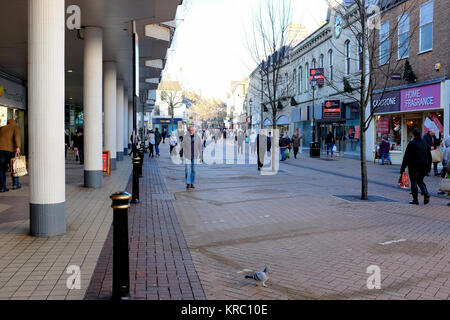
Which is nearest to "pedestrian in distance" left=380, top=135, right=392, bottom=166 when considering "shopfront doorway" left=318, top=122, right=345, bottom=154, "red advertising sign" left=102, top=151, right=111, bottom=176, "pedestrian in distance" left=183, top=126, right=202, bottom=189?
"shopfront doorway" left=318, top=122, right=345, bottom=154

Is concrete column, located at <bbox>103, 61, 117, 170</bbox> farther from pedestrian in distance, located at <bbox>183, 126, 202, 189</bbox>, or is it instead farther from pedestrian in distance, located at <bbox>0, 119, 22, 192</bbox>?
pedestrian in distance, located at <bbox>0, 119, 22, 192</bbox>

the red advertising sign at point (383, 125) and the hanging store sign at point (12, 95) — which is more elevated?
the hanging store sign at point (12, 95)

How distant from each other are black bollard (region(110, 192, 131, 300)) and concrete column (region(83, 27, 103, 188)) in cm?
920

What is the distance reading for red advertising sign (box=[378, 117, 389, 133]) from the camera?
25.4 metres

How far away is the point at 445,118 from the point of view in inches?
763

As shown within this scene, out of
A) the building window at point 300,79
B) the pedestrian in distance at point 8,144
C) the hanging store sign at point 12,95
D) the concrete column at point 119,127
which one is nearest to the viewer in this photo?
the pedestrian in distance at point 8,144

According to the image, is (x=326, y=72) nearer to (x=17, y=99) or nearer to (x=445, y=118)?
(x=445, y=118)

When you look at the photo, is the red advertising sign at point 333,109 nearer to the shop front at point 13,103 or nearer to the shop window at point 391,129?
the shop window at point 391,129

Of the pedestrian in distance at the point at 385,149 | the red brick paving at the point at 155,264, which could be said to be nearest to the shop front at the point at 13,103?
the red brick paving at the point at 155,264

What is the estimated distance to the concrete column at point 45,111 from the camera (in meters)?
6.73

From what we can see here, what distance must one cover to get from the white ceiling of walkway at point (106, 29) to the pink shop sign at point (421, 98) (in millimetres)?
12404

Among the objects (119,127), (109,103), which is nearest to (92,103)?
(109,103)

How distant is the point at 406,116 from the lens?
23672 mm

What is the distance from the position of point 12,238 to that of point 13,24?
7.86m
